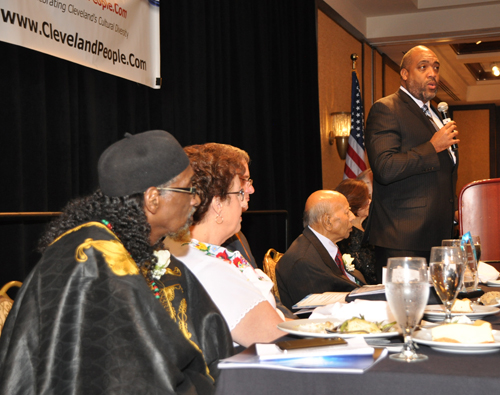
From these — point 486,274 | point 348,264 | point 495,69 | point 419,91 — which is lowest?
point 348,264

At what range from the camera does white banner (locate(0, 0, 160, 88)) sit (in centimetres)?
252

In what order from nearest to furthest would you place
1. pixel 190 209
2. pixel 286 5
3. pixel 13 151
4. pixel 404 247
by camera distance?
pixel 190 209
pixel 13 151
pixel 404 247
pixel 286 5

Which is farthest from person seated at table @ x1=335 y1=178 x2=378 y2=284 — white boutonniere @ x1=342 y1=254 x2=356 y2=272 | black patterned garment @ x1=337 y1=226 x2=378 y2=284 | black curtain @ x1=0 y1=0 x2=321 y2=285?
black curtain @ x1=0 y1=0 x2=321 y2=285

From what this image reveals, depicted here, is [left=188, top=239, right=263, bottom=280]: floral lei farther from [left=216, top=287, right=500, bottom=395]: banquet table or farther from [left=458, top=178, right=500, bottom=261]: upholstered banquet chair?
[left=458, top=178, right=500, bottom=261]: upholstered banquet chair

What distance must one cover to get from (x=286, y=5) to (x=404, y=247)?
3.46 meters

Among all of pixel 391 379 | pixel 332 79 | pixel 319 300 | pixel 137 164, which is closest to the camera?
pixel 391 379

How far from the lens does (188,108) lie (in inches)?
161

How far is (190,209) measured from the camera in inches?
58.6

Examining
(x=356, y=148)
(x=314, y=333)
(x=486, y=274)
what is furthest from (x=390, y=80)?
(x=314, y=333)

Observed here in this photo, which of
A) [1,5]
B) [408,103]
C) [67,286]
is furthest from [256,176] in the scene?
[67,286]

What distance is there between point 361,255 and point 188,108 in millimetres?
1581

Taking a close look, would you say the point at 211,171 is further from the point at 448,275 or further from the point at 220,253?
the point at 448,275

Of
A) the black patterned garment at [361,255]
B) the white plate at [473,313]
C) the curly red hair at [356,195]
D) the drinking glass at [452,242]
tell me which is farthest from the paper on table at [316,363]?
the curly red hair at [356,195]

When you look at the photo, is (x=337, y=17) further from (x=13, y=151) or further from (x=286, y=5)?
(x=13, y=151)
